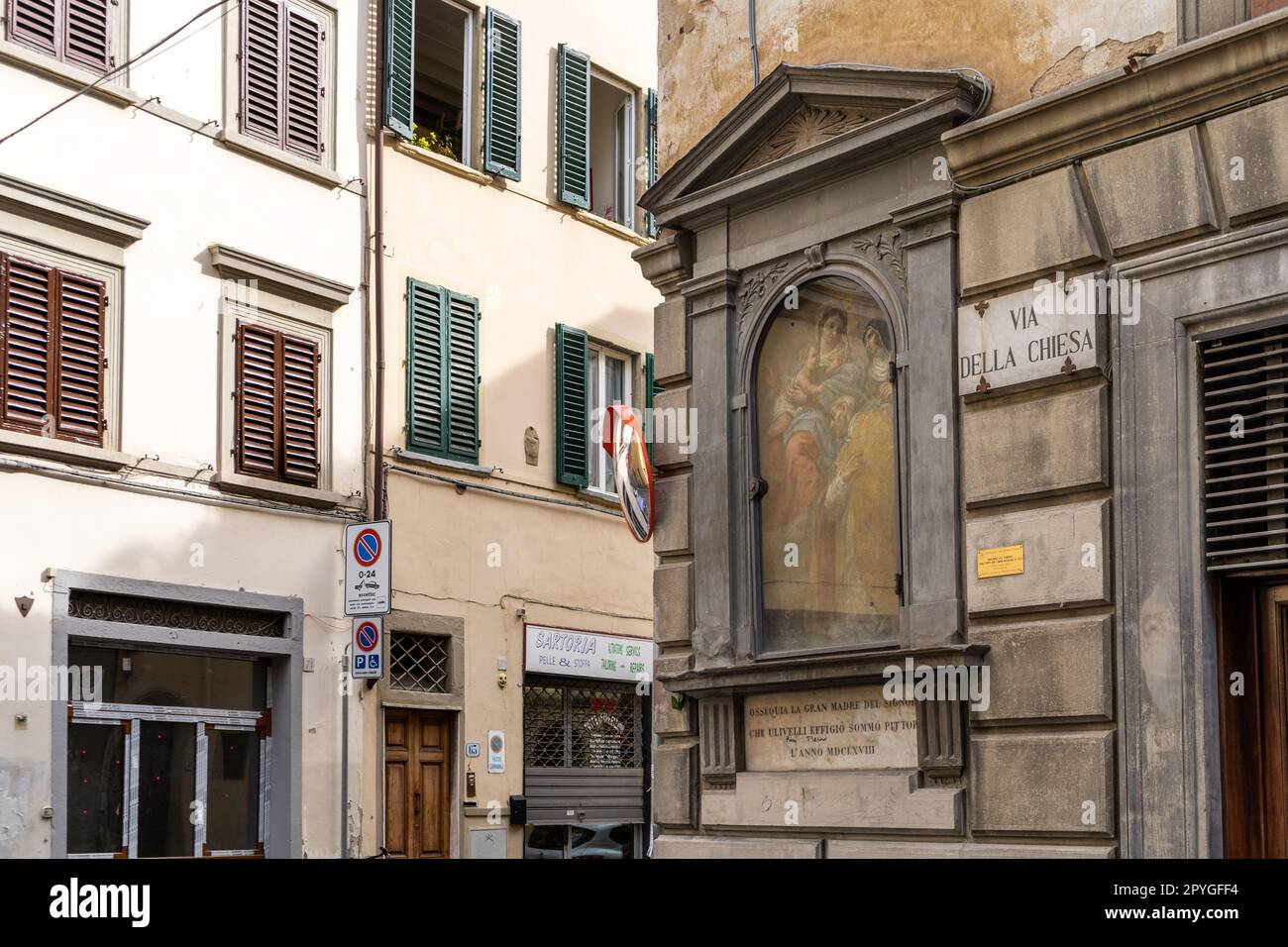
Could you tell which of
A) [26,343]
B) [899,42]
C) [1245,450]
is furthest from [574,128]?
[1245,450]

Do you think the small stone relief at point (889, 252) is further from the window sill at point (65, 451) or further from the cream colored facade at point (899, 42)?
the window sill at point (65, 451)

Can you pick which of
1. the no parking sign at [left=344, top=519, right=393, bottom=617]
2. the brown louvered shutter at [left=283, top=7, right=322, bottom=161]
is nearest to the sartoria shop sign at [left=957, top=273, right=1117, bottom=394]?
the no parking sign at [left=344, top=519, right=393, bottom=617]

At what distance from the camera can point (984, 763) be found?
8117 mm

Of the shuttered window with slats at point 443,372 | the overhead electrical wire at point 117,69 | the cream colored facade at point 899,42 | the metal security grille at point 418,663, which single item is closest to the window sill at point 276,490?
the shuttered window with slats at point 443,372

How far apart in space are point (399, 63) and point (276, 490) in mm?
5102

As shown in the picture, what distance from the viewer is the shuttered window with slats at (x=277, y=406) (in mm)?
16547

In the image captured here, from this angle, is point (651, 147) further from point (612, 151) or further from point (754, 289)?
point (754, 289)

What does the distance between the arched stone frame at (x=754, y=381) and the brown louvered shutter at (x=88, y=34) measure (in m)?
8.30

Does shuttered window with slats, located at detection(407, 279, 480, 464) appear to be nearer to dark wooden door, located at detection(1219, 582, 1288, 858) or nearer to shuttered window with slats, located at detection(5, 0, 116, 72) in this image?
shuttered window with slats, located at detection(5, 0, 116, 72)

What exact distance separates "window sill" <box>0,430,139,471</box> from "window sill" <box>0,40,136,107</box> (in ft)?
10.5

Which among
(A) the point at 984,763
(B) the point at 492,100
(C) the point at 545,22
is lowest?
(A) the point at 984,763

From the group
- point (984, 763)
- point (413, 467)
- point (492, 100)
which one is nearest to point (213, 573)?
point (413, 467)
